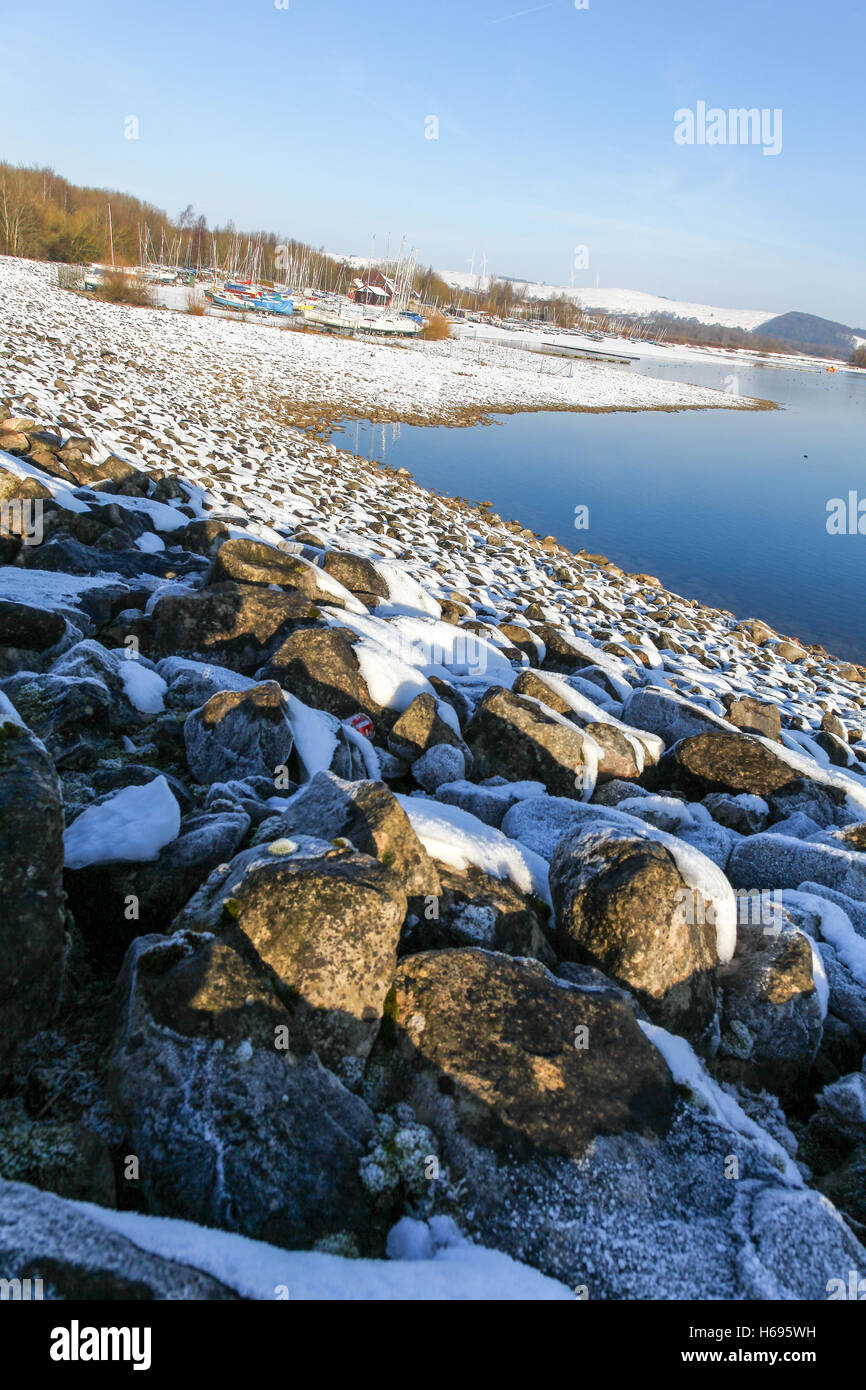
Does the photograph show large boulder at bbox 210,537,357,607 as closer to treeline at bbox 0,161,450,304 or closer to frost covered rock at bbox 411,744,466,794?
frost covered rock at bbox 411,744,466,794

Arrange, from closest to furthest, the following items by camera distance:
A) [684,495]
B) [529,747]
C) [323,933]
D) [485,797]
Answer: [323,933]
[485,797]
[529,747]
[684,495]

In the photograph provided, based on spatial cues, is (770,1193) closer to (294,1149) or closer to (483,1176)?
(483,1176)

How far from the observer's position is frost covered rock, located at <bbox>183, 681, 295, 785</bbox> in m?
6.08

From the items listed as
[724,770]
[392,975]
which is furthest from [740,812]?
[392,975]

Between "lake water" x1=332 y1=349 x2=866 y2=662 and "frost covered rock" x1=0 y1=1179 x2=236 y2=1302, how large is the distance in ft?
71.5

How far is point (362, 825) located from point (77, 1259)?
257 cm

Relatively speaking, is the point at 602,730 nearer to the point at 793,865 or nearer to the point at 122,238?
the point at 793,865

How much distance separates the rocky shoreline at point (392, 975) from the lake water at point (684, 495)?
16552 mm

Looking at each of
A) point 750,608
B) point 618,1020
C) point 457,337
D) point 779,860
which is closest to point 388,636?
point 779,860

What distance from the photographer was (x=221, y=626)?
8289 mm

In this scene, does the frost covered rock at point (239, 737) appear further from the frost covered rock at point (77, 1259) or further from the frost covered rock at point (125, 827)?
the frost covered rock at point (77, 1259)

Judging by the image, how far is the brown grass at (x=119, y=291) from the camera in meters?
58.1

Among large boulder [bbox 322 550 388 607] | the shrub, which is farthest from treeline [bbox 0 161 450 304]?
large boulder [bbox 322 550 388 607]

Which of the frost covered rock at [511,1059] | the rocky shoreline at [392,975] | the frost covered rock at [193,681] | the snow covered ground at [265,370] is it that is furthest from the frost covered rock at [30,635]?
the snow covered ground at [265,370]
